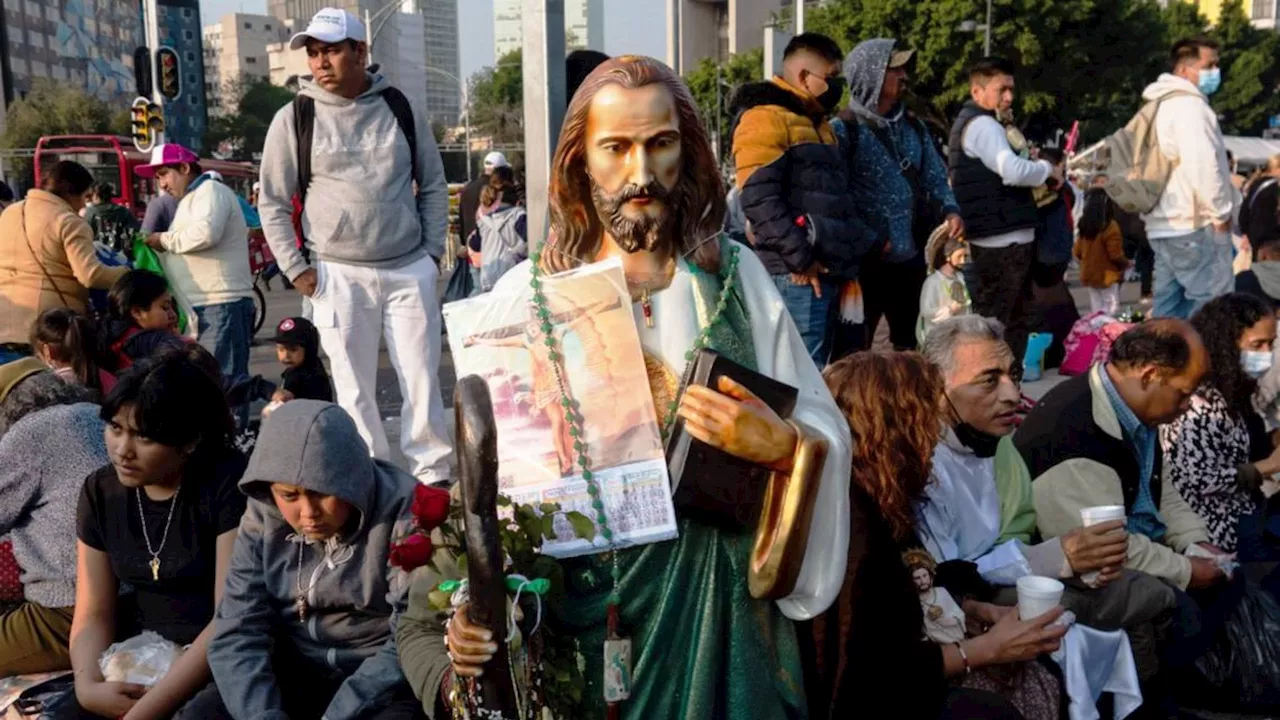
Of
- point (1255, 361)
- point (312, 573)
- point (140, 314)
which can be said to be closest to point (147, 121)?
point (140, 314)

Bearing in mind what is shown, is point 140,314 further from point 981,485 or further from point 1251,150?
point 1251,150

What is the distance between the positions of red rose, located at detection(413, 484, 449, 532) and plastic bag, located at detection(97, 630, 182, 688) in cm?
192

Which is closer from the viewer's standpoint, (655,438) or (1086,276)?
(655,438)

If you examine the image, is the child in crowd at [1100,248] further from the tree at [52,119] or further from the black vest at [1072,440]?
the tree at [52,119]

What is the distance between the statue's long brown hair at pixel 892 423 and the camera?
341 cm

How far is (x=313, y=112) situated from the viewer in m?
5.58

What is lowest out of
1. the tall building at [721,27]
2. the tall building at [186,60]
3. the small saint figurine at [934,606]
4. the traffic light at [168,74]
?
the small saint figurine at [934,606]

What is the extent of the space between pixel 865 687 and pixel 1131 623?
1.56 m

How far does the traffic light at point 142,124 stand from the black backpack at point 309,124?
13661 mm

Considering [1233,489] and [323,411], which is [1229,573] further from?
[323,411]

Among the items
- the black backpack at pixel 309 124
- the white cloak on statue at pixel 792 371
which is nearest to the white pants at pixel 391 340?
the black backpack at pixel 309 124

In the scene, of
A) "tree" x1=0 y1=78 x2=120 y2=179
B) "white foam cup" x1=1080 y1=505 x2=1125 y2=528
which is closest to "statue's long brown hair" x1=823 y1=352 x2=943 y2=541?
"white foam cup" x1=1080 y1=505 x2=1125 y2=528

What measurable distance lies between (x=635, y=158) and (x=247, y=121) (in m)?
86.5

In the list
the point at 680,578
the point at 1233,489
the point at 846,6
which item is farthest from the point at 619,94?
the point at 846,6
